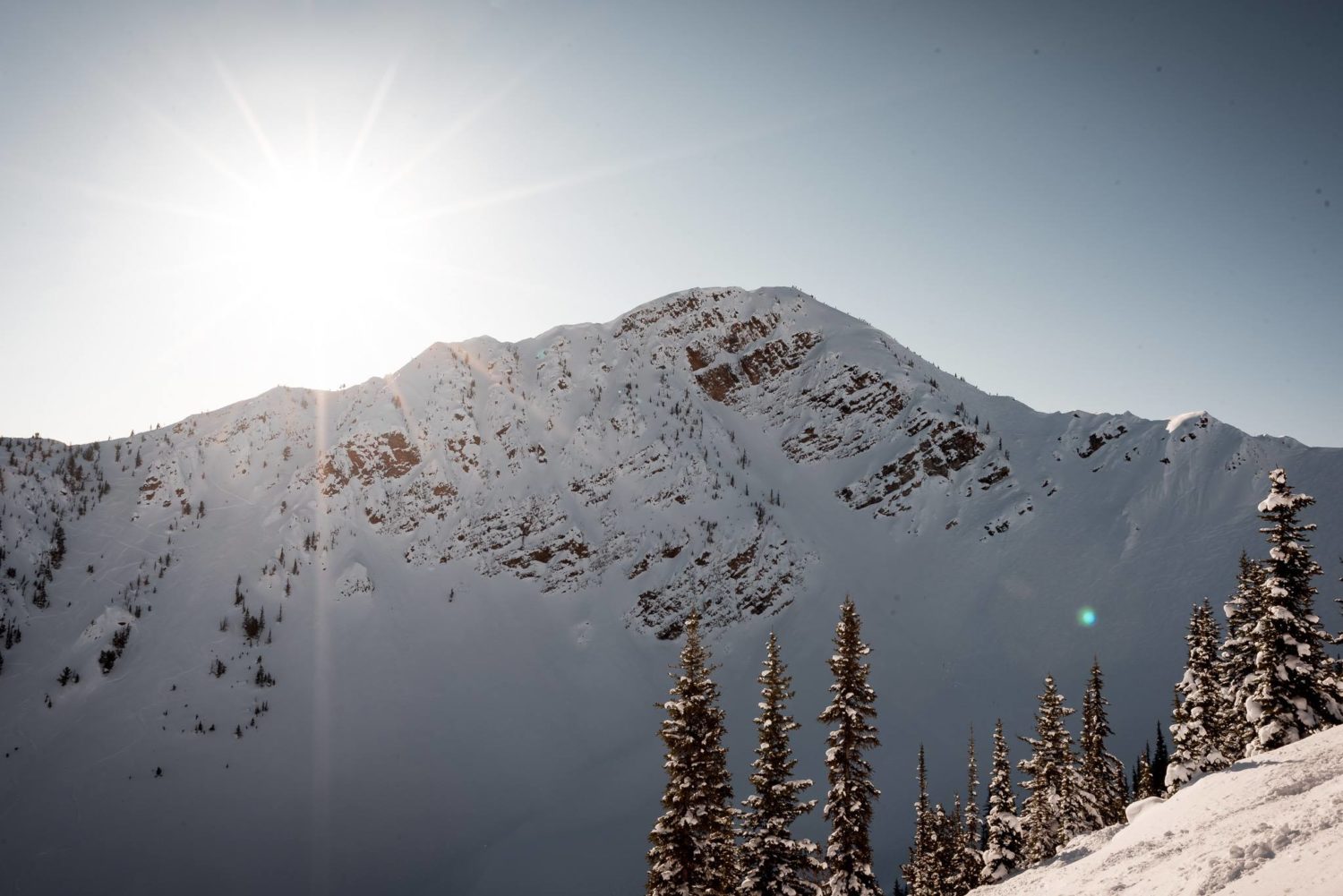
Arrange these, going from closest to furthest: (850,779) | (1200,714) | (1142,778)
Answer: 1. (850,779)
2. (1200,714)
3. (1142,778)

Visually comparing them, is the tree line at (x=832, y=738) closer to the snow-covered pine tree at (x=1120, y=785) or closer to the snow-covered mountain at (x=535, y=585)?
the snow-covered pine tree at (x=1120, y=785)

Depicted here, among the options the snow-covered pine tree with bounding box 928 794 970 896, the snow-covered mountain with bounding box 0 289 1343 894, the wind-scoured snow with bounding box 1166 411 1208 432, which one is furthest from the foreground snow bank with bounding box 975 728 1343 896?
the wind-scoured snow with bounding box 1166 411 1208 432

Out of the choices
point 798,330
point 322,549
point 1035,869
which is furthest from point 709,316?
point 1035,869

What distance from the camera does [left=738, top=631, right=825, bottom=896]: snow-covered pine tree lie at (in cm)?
1795

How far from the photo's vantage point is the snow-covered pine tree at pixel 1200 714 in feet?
87.4

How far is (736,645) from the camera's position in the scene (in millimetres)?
70562

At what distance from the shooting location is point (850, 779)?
19922 millimetres

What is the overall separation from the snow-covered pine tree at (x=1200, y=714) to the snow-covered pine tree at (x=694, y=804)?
21.8m

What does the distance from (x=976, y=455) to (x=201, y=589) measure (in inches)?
3950

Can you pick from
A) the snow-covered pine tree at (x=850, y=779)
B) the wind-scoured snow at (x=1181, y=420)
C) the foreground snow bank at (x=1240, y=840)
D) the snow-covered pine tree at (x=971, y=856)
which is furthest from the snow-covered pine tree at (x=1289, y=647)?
the wind-scoured snow at (x=1181, y=420)

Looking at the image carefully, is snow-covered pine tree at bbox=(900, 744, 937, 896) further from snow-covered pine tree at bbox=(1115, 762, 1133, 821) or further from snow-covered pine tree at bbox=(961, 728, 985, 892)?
snow-covered pine tree at bbox=(1115, 762, 1133, 821)

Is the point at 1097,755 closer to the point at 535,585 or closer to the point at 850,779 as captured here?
the point at 850,779

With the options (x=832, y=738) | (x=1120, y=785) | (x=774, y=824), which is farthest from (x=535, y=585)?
(x=774, y=824)

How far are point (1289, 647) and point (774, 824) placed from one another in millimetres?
17276
